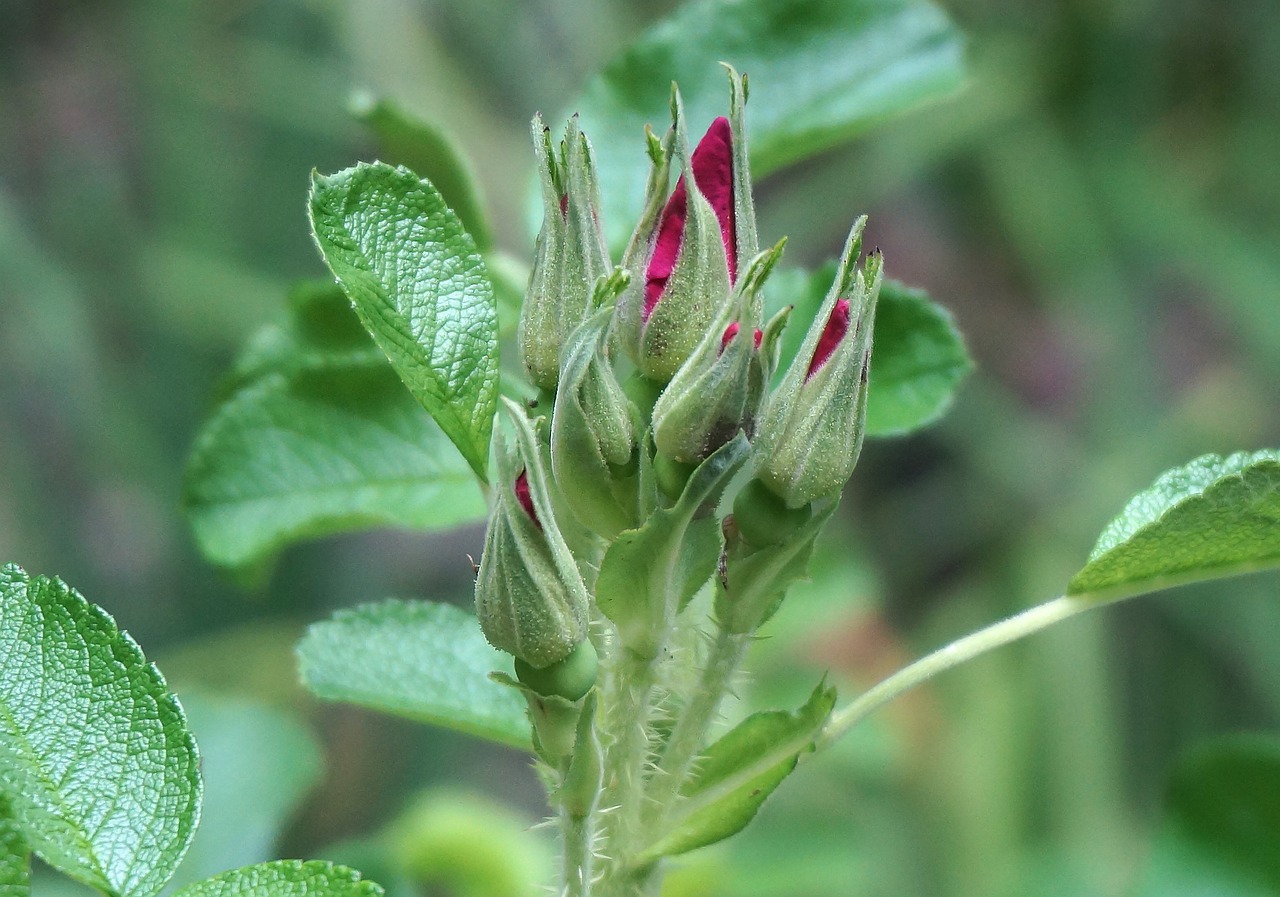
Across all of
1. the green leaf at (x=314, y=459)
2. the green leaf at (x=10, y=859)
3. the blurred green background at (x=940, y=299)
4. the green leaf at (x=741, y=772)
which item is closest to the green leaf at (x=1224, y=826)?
the green leaf at (x=741, y=772)

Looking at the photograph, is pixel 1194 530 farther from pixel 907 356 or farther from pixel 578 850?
pixel 578 850

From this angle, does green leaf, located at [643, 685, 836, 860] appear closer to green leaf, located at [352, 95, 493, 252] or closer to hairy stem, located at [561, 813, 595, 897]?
hairy stem, located at [561, 813, 595, 897]

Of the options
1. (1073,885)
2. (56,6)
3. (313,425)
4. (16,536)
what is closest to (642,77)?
(313,425)

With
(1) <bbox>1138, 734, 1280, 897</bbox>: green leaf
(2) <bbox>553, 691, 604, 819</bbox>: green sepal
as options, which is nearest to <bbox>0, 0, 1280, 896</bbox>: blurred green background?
(1) <bbox>1138, 734, 1280, 897</bbox>: green leaf

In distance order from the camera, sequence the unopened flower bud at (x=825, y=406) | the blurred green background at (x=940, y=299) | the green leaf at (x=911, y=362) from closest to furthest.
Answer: the unopened flower bud at (x=825, y=406) < the green leaf at (x=911, y=362) < the blurred green background at (x=940, y=299)

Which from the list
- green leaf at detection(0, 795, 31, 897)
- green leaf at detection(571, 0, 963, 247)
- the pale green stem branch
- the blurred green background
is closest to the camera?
green leaf at detection(0, 795, 31, 897)

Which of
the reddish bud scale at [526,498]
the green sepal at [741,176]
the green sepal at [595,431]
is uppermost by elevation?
the green sepal at [741,176]

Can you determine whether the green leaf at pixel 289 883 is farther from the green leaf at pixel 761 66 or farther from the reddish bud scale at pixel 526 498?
the green leaf at pixel 761 66
